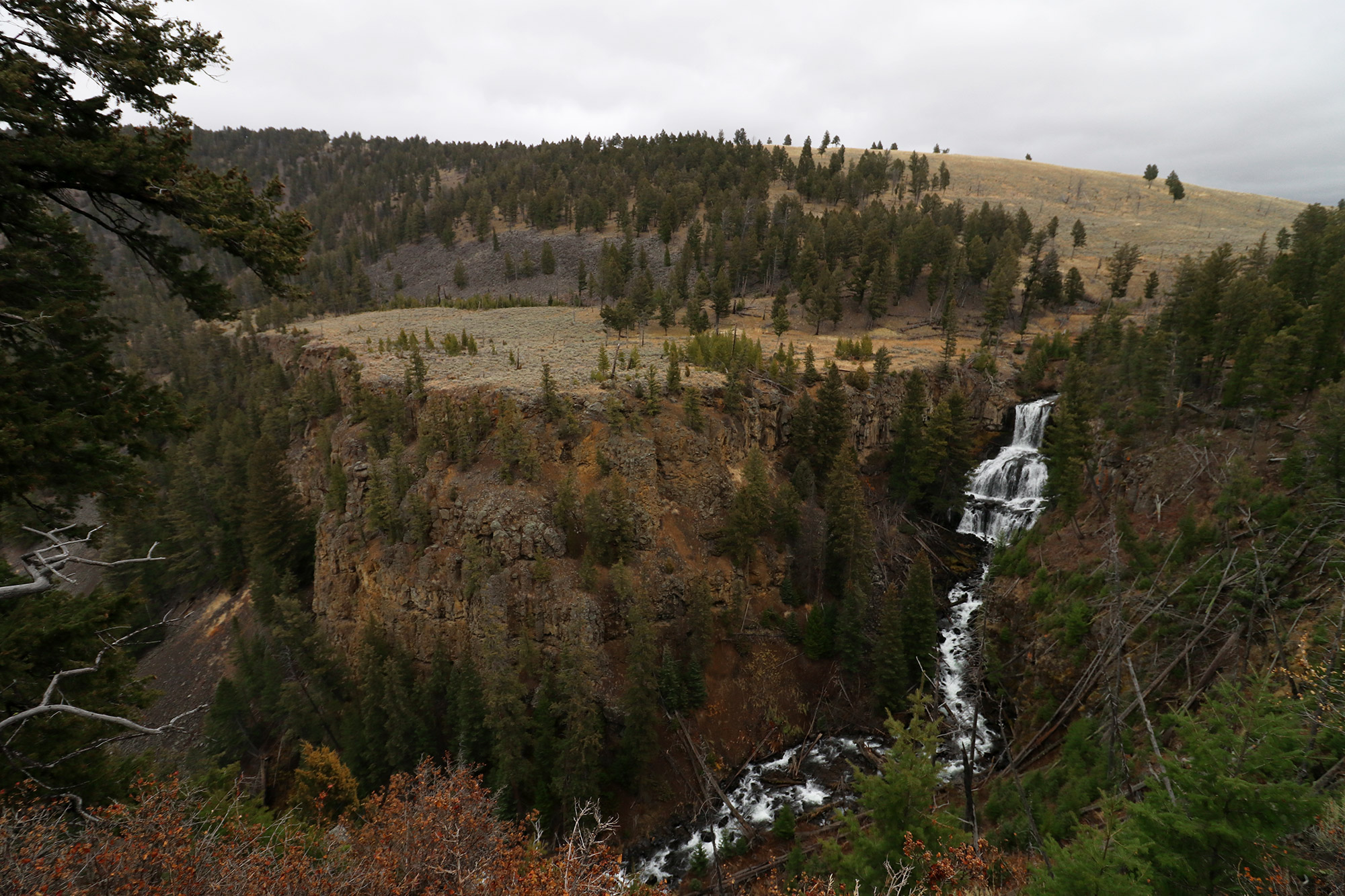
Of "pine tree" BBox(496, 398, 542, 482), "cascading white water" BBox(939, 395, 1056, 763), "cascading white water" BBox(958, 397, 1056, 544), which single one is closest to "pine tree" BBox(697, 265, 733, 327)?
"cascading white water" BBox(939, 395, 1056, 763)

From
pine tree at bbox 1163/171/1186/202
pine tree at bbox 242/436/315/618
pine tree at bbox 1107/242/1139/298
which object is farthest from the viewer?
pine tree at bbox 1163/171/1186/202

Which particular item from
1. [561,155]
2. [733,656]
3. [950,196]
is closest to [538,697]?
[733,656]

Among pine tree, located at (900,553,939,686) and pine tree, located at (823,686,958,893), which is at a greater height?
pine tree, located at (823,686,958,893)

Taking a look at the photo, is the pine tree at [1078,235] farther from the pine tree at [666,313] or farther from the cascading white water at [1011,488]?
the pine tree at [666,313]

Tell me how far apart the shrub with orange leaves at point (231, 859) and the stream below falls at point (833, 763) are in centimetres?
1734

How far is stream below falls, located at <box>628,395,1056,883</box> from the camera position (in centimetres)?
2592

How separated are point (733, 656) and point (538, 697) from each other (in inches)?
482

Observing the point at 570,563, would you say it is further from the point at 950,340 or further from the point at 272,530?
the point at 950,340

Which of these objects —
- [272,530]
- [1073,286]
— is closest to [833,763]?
[272,530]

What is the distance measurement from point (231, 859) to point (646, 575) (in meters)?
26.4

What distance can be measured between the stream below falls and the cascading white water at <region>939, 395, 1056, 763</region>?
69 mm

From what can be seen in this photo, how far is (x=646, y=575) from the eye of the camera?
33.1 metres

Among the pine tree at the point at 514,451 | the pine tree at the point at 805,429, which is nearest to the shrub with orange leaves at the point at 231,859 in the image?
the pine tree at the point at 514,451

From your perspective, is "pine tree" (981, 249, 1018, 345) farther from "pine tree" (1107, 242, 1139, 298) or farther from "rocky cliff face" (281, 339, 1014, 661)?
"rocky cliff face" (281, 339, 1014, 661)
